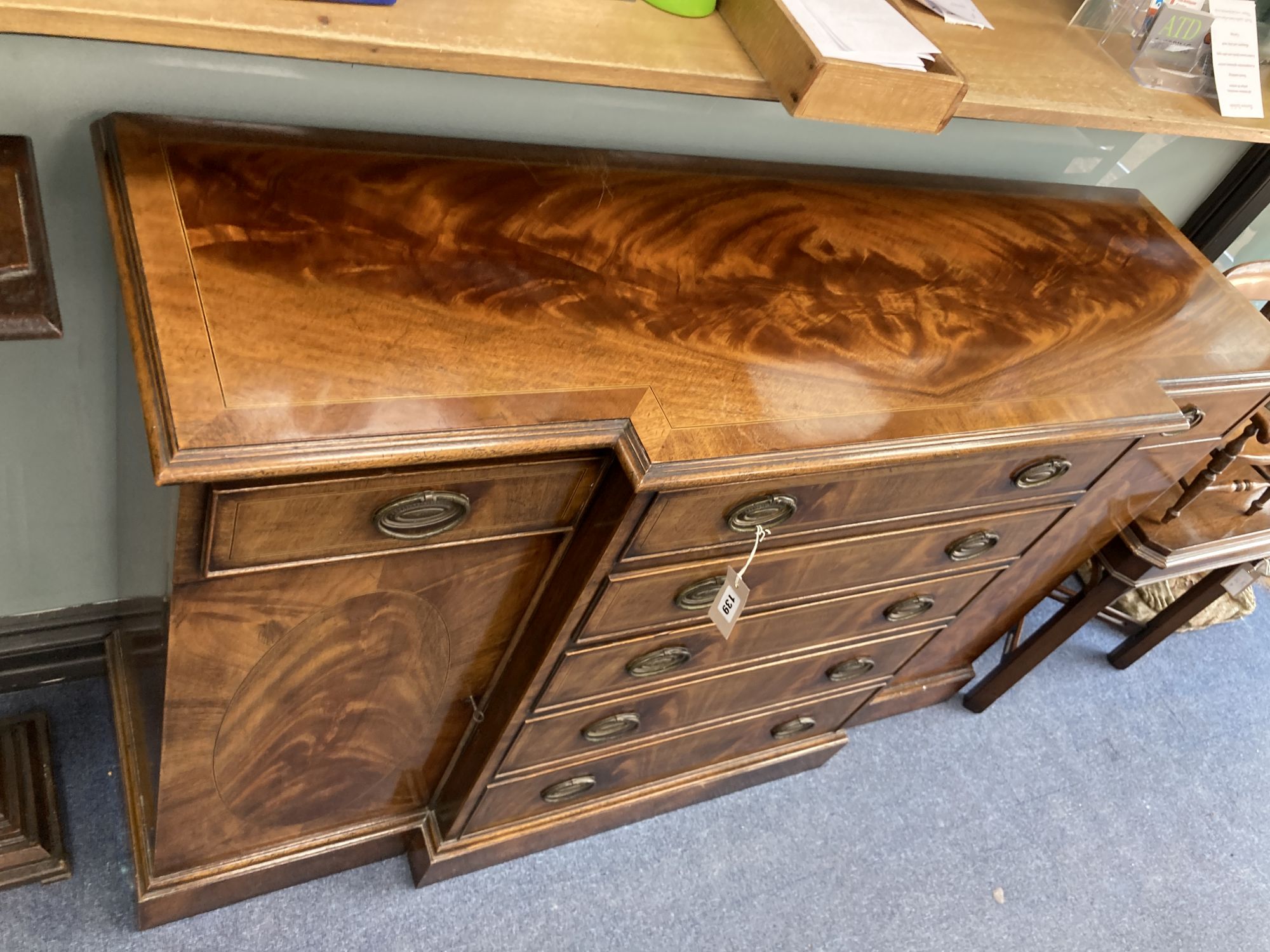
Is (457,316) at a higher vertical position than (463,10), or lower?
lower

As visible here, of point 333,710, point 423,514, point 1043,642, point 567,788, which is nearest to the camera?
point 423,514

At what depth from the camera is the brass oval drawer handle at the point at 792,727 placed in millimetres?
1627

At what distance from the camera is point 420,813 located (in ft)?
4.71

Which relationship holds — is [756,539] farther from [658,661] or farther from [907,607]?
[907,607]

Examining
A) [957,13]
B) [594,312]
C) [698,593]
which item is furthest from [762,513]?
[957,13]

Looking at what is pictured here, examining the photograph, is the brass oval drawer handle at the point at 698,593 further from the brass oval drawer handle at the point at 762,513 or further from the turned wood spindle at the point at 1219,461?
the turned wood spindle at the point at 1219,461

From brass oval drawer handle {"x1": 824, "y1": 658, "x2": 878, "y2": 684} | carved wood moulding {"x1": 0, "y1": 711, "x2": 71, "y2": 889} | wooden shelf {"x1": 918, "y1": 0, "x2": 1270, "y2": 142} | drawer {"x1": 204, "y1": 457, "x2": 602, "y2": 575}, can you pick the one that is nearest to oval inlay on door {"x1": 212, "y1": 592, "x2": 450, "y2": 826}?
drawer {"x1": 204, "y1": 457, "x2": 602, "y2": 575}

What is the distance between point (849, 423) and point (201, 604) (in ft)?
2.10

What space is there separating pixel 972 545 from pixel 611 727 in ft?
1.81

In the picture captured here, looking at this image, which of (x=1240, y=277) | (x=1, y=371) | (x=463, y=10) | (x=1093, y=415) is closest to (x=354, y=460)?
(x=463, y=10)

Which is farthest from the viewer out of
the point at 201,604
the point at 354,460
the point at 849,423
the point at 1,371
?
the point at 1,371

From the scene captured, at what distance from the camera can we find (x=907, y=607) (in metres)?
1.40

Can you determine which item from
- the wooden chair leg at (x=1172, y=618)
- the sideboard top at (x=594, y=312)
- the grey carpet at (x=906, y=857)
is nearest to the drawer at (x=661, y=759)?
the grey carpet at (x=906, y=857)

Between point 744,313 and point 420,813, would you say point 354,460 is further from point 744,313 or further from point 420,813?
point 420,813
